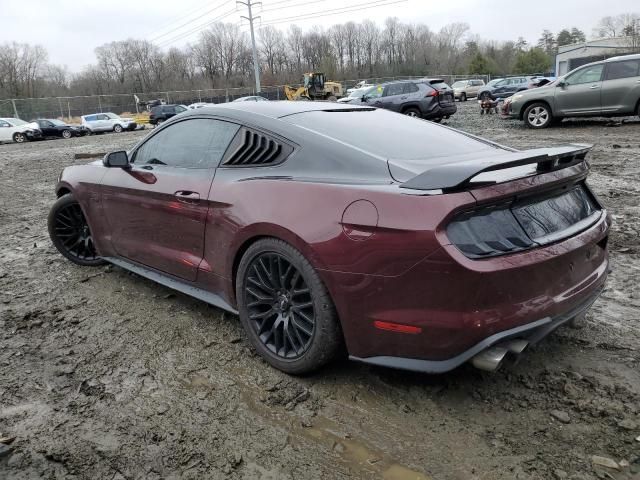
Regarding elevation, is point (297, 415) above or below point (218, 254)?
below

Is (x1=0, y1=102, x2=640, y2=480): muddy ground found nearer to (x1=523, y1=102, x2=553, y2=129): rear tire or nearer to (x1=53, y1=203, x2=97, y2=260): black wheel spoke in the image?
(x1=53, y1=203, x2=97, y2=260): black wheel spoke

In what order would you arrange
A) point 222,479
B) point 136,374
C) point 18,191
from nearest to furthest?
point 222,479, point 136,374, point 18,191

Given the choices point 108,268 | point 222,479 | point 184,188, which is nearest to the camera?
point 222,479

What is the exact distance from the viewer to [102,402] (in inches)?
106

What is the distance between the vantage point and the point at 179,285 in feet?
11.4

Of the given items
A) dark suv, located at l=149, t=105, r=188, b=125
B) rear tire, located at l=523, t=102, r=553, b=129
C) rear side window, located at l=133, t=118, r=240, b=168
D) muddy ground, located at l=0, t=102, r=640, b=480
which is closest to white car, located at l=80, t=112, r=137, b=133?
dark suv, located at l=149, t=105, r=188, b=125

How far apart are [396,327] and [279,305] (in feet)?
2.47

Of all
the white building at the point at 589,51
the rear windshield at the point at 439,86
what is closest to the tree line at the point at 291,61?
the white building at the point at 589,51

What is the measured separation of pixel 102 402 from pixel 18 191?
29.5 ft

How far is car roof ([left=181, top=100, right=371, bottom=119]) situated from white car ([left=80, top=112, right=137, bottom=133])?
3270 cm

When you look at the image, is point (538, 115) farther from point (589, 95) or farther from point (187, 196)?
point (187, 196)

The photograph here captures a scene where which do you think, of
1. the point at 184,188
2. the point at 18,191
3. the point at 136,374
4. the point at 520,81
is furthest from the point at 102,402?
the point at 520,81

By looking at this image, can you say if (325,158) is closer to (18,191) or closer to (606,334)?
(606,334)

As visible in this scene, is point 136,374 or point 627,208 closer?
point 136,374
